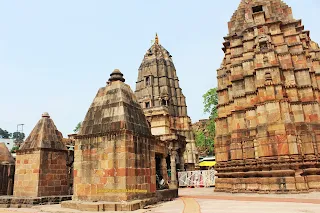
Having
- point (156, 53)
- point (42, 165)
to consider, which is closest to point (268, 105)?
point (42, 165)

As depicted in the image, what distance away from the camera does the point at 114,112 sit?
10.4 meters

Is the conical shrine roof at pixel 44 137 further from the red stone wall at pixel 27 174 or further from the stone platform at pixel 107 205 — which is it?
the stone platform at pixel 107 205

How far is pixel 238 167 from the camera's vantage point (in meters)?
17.5

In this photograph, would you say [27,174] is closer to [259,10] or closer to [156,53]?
[259,10]

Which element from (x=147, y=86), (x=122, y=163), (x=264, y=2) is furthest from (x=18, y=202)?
(x=147, y=86)

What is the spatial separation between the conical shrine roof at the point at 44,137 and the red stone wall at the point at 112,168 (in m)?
3.55

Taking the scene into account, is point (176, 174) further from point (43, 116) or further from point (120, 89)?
point (120, 89)

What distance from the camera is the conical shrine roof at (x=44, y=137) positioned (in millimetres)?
13047

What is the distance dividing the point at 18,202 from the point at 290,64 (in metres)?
18.8

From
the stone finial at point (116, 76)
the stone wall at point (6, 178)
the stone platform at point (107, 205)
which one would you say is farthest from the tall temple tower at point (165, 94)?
the stone platform at point (107, 205)

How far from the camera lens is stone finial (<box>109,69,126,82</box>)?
37.6 feet

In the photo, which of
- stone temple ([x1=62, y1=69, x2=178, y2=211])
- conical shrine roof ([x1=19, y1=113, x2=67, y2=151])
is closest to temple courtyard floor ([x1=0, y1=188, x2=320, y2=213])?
stone temple ([x1=62, y1=69, x2=178, y2=211])

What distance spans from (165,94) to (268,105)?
102ft

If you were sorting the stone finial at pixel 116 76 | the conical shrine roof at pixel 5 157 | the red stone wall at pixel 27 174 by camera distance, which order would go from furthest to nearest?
1. the conical shrine roof at pixel 5 157
2. the red stone wall at pixel 27 174
3. the stone finial at pixel 116 76
